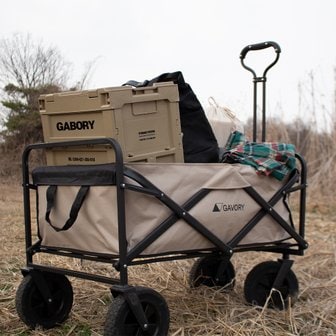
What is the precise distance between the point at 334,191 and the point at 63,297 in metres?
6.33

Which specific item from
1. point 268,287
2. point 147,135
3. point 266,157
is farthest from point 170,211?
point 268,287

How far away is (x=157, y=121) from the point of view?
3123 mm

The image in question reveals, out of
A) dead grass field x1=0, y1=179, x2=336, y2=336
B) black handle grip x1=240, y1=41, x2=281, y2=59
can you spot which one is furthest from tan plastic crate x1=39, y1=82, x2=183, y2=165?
black handle grip x1=240, y1=41, x2=281, y2=59

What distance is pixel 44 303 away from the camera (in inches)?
133

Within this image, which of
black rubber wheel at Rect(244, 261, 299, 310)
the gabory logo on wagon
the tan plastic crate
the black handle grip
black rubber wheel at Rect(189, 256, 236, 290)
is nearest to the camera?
the tan plastic crate

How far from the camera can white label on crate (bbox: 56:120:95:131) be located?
9.97 feet

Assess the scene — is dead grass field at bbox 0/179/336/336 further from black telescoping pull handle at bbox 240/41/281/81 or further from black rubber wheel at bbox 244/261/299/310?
black telescoping pull handle at bbox 240/41/281/81

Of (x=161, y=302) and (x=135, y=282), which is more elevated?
(x=161, y=302)

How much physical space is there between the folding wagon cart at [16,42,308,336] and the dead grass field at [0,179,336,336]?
16 centimetres

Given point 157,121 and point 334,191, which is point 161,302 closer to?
point 157,121

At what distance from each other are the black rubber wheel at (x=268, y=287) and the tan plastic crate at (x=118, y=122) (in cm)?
102

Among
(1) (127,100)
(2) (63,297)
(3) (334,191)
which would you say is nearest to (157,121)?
(1) (127,100)

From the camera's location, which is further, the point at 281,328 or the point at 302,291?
the point at 302,291

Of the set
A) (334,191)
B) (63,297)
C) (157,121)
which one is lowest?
(334,191)
